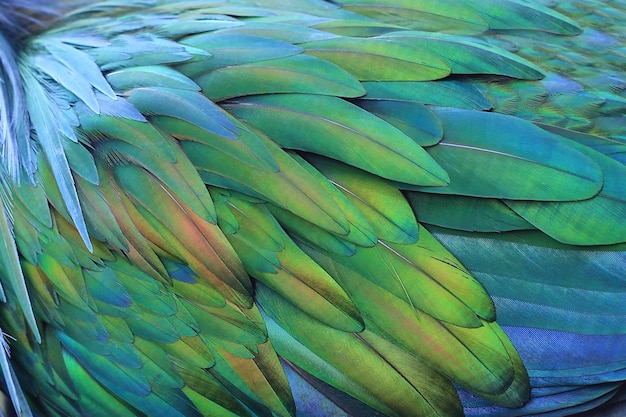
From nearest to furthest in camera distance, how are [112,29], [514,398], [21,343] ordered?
[514,398] → [21,343] → [112,29]

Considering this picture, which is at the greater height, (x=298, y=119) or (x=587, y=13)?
(x=587, y=13)

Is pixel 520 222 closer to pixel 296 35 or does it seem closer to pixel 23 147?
pixel 296 35

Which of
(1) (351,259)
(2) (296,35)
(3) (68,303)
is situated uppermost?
(2) (296,35)

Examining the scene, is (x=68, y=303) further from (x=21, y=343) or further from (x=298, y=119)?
(x=298, y=119)

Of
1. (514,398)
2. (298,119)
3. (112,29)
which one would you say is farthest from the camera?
(112,29)

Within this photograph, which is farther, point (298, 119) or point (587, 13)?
point (587, 13)

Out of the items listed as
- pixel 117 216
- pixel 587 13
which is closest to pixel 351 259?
pixel 117 216
